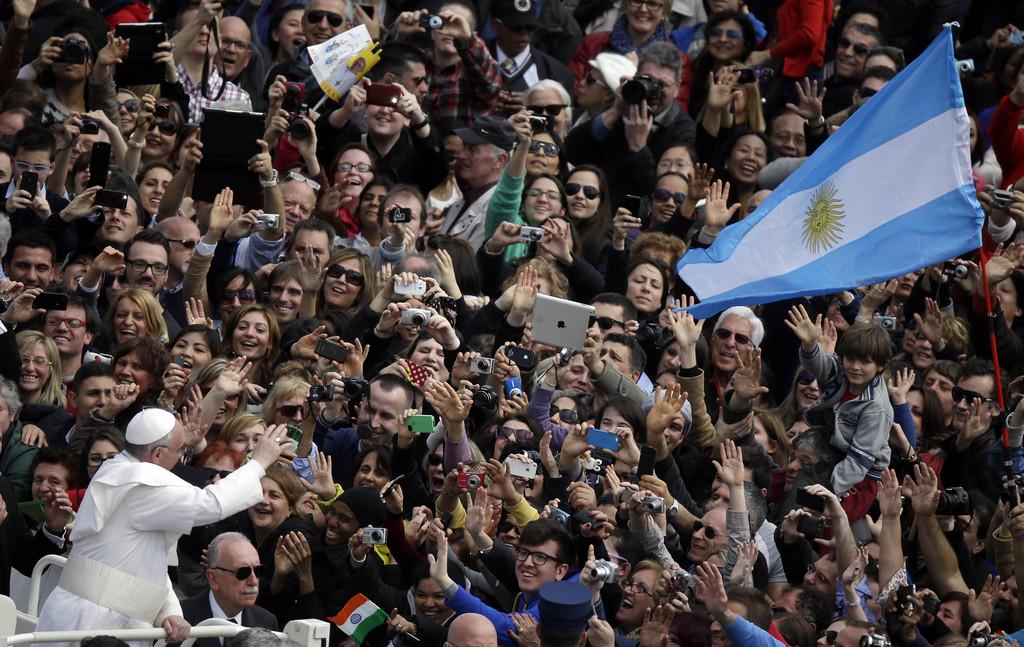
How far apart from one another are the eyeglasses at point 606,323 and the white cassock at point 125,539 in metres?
3.87

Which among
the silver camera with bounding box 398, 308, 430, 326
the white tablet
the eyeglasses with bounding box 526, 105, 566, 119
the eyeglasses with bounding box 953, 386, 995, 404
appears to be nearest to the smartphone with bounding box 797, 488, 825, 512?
the white tablet

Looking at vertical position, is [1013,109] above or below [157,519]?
below

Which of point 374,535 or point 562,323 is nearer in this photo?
point 374,535

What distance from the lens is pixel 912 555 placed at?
12.5 metres

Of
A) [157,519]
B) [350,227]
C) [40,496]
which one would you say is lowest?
[350,227]

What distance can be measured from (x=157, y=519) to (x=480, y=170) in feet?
19.2

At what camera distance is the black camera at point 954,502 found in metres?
11.8

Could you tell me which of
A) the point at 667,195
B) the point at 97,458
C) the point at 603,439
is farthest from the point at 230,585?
the point at 667,195

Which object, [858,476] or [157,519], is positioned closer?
[157,519]

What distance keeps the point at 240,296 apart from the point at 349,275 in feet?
2.21

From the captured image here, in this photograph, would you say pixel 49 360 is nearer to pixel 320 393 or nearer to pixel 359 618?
pixel 320 393

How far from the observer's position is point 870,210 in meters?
11.8

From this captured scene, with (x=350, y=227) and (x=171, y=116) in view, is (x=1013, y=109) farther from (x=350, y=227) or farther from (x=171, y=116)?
(x=171, y=116)

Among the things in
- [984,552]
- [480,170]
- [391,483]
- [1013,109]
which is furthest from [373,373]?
[1013,109]
